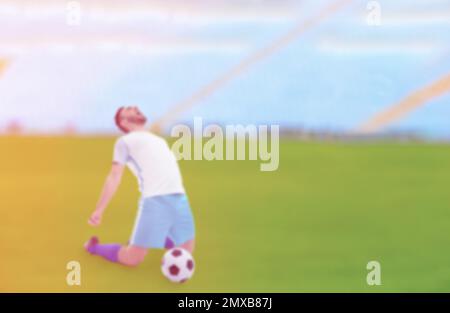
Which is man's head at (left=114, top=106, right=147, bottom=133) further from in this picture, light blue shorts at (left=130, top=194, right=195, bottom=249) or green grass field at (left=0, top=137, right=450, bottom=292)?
light blue shorts at (left=130, top=194, right=195, bottom=249)

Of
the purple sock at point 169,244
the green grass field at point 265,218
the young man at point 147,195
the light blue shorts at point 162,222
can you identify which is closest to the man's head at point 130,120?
the young man at point 147,195

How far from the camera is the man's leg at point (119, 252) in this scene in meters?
3.81

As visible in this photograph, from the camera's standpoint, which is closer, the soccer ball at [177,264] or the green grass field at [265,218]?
the soccer ball at [177,264]

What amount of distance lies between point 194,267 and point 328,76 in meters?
1.34

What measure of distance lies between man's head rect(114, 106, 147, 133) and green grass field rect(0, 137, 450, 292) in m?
0.18

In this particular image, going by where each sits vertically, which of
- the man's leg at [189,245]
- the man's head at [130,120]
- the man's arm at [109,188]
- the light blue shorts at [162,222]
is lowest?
the man's leg at [189,245]

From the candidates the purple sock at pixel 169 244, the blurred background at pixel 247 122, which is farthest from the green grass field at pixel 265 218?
the purple sock at pixel 169 244

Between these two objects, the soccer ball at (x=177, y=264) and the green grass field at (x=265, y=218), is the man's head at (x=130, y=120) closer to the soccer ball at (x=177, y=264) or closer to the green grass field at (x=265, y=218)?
the green grass field at (x=265, y=218)

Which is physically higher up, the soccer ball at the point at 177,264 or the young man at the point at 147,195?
the young man at the point at 147,195

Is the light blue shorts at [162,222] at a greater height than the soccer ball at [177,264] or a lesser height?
greater

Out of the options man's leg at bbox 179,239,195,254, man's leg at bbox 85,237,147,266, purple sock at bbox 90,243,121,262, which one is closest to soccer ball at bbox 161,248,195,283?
man's leg at bbox 179,239,195,254

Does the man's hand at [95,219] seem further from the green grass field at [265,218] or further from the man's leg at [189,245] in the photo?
the man's leg at [189,245]

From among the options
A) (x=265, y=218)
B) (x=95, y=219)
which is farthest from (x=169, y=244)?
(x=265, y=218)

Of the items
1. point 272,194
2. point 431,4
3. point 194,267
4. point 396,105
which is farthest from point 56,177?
point 431,4
